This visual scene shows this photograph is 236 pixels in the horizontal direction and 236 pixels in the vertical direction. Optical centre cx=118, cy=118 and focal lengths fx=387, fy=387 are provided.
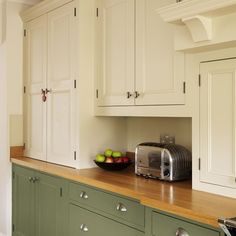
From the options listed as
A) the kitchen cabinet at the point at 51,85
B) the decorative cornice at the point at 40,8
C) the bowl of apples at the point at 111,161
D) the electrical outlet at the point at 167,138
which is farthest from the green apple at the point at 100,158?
the decorative cornice at the point at 40,8

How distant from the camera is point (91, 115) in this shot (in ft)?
9.70

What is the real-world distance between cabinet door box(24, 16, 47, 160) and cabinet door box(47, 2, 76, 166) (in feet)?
0.38

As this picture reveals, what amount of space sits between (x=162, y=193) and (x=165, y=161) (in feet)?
1.13

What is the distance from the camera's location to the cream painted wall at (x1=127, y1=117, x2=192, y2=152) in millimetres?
2691

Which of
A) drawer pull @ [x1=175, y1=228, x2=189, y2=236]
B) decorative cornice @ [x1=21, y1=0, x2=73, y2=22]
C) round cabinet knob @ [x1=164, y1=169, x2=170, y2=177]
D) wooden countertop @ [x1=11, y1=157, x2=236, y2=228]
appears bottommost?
drawer pull @ [x1=175, y1=228, x2=189, y2=236]

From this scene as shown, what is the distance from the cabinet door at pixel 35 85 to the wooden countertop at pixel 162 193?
536mm

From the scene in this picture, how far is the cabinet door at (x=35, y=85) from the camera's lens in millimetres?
3402

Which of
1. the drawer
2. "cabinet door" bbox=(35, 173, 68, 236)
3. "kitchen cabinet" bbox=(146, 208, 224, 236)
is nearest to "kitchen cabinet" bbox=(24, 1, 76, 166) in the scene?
"cabinet door" bbox=(35, 173, 68, 236)

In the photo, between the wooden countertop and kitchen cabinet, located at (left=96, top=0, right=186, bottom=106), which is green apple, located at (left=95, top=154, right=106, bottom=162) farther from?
kitchen cabinet, located at (left=96, top=0, right=186, bottom=106)

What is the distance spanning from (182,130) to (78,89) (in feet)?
2.73

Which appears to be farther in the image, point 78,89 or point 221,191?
point 78,89

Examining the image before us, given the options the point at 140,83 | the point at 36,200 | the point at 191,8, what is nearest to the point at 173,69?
the point at 140,83

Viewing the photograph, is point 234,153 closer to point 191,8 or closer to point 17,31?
point 191,8

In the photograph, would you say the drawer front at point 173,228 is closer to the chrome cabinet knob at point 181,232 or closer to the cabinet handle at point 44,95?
the chrome cabinet knob at point 181,232
